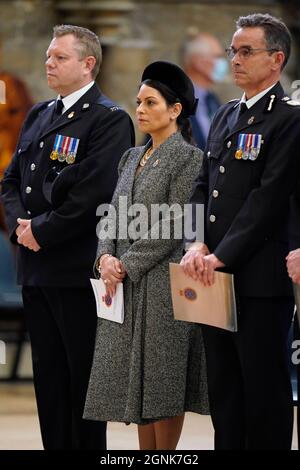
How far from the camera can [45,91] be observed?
9.34 meters

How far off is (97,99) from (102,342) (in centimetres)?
97

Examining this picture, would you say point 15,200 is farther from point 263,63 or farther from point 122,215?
A: point 263,63

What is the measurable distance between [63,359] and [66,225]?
521 millimetres

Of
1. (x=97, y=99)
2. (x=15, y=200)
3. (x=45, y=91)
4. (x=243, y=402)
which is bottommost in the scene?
(x=243, y=402)

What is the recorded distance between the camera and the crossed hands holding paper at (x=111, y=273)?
4133mm

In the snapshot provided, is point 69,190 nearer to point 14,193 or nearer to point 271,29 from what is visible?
point 14,193

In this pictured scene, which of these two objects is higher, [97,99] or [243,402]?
[97,99]

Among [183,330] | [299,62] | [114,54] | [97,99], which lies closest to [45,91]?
[114,54]

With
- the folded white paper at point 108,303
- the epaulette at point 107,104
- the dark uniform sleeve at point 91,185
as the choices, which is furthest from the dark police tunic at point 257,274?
the epaulette at point 107,104

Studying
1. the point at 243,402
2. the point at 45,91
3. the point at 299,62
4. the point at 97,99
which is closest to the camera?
the point at 243,402

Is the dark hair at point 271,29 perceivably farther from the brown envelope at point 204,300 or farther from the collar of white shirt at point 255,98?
the brown envelope at point 204,300

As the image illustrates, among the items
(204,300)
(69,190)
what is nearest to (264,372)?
(204,300)

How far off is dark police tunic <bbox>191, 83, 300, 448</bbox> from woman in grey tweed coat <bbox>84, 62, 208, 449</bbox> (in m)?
0.24

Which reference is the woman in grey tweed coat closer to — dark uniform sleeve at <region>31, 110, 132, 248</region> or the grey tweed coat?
the grey tweed coat
